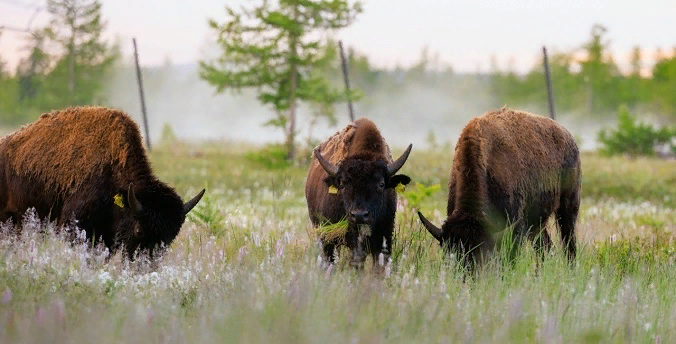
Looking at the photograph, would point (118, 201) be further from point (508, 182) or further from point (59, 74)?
point (59, 74)

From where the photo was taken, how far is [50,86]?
5012cm

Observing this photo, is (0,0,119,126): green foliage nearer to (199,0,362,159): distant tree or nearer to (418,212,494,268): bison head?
(199,0,362,159): distant tree

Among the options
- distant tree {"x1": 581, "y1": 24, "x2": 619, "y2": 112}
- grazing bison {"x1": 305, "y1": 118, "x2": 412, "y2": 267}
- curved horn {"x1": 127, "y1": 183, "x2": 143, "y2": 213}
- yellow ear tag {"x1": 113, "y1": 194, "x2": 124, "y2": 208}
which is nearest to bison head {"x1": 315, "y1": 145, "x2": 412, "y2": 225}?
grazing bison {"x1": 305, "y1": 118, "x2": 412, "y2": 267}

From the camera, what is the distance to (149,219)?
9.08m

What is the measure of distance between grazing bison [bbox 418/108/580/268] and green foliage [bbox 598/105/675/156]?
78.9ft

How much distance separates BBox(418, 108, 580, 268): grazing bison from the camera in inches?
346

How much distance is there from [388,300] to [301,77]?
2216 cm

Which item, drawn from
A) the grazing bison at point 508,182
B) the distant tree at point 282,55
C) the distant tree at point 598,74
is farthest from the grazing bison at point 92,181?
the distant tree at point 598,74

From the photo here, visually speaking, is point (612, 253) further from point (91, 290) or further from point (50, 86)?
point (50, 86)

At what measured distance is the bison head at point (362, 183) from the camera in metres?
8.73

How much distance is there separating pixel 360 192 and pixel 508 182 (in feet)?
6.87

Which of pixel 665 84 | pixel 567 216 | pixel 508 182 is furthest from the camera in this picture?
pixel 665 84

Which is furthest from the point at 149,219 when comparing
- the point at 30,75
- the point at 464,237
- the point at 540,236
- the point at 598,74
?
the point at 598,74

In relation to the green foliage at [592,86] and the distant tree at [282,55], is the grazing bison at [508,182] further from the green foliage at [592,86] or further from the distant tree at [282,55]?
the green foliage at [592,86]
